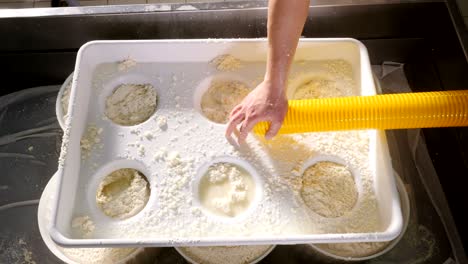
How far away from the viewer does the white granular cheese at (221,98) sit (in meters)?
1.12

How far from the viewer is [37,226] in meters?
1.21

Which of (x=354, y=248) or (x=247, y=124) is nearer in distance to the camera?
(x=247, y=124)

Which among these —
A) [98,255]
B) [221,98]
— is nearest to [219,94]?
[221,98]

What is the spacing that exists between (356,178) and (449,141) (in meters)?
0.40

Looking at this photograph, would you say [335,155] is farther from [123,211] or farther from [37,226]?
[37,226]

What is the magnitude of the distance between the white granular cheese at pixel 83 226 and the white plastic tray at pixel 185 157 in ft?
0.04

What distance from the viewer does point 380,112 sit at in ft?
3.07

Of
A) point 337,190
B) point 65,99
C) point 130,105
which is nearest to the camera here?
point 337,190

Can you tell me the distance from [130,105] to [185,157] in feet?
0.77

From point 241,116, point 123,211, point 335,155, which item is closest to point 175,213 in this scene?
point 123,211

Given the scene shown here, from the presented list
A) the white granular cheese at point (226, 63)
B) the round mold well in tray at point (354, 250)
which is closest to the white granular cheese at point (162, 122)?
the white granular cheese at point (226, 63)

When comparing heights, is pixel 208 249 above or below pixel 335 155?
below

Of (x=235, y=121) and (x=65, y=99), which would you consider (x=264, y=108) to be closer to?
(x=235, y=121)

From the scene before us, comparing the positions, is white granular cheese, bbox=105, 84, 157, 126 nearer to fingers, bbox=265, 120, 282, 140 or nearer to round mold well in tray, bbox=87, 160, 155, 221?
round mold well in tray, bbox=87, 160, 155, 221
